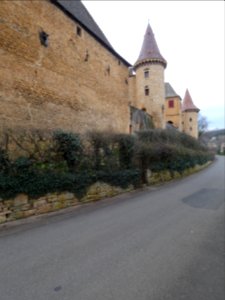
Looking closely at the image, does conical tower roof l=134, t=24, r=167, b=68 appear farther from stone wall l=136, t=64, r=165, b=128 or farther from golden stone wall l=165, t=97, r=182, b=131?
golden stone wall l=165, t=97, r=182, b=131

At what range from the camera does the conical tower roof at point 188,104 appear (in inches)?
2092

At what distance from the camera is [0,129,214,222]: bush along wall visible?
6.41 m

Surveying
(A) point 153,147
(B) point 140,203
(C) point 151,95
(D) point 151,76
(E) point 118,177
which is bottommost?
(B) point 140,203

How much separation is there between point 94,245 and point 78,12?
1734 cm

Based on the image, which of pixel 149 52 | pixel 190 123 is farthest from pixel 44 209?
pixel 190 123

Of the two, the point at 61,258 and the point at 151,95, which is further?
the point at 151,95

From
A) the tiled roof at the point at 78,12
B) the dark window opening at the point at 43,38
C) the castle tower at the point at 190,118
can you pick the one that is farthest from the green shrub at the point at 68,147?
the castle tower at the point at 190,118

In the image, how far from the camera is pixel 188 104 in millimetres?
53906

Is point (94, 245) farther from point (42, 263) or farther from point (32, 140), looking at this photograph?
point (32, 140)

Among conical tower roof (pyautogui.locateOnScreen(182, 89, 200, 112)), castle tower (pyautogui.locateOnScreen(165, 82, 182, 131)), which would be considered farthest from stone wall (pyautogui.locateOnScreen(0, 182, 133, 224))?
conical tower roof (pyautogui.locateOnScreen(182, 89, 200, 112))

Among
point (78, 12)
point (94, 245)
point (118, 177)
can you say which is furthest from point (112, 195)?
point (78, 12)

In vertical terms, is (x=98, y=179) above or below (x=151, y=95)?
below

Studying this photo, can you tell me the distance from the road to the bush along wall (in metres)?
0.71

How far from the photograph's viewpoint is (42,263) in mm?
3746
